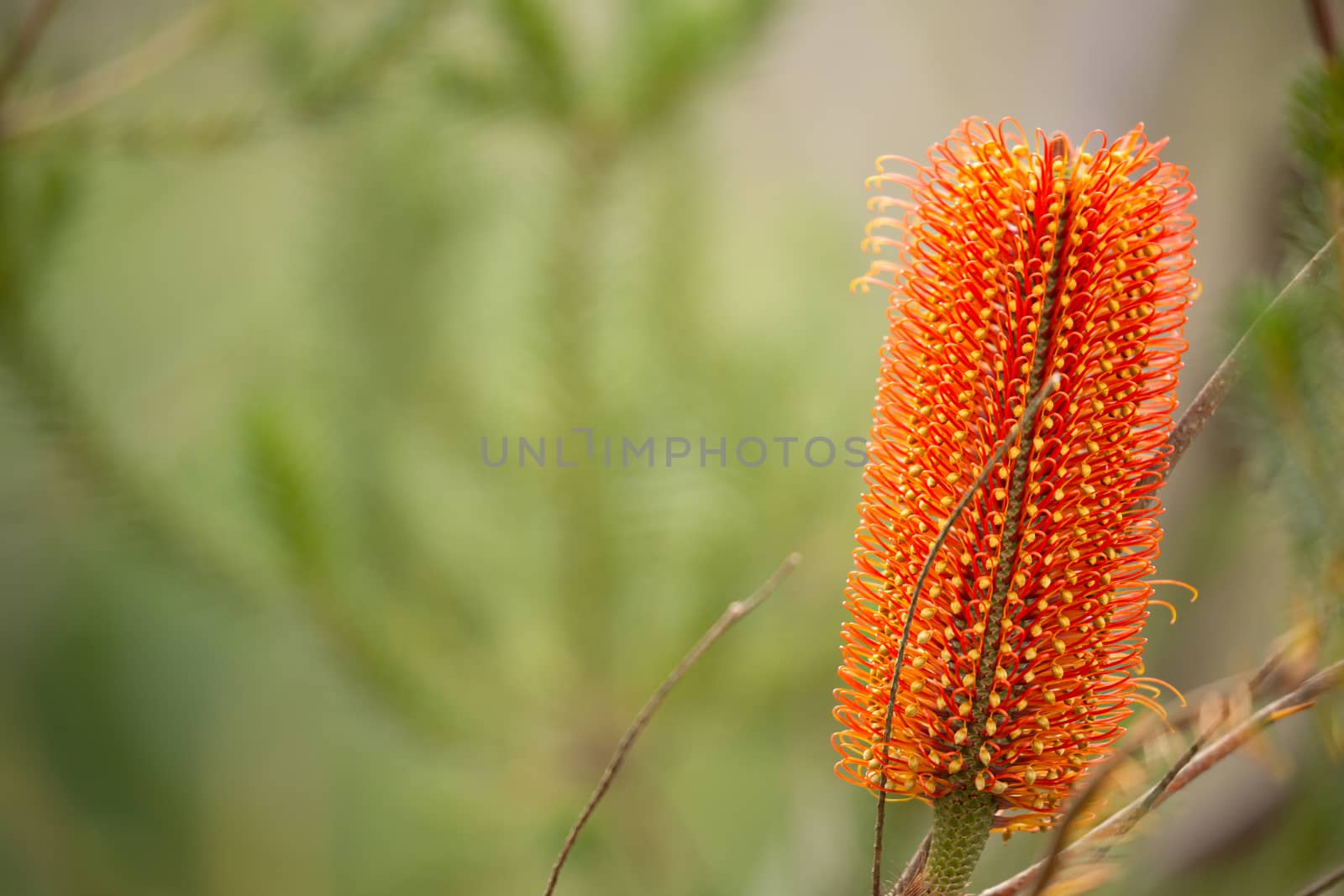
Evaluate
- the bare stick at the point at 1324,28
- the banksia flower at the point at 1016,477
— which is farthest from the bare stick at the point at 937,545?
the bare stick at the point at 1324,28

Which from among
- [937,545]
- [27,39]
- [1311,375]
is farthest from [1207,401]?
[27,39]

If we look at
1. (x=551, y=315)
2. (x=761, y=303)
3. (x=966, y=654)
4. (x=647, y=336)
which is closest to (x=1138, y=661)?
(x=966, y=654)

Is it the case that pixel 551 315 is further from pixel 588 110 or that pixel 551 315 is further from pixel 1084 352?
pixel 1084 352

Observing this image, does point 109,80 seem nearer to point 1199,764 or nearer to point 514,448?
point 514,448

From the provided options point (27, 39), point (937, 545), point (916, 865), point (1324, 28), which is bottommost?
point (916, 865)

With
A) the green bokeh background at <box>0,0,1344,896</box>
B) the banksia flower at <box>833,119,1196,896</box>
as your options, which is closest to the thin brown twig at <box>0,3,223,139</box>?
the green bokeh background at <box>0,0,1344,896</box>
